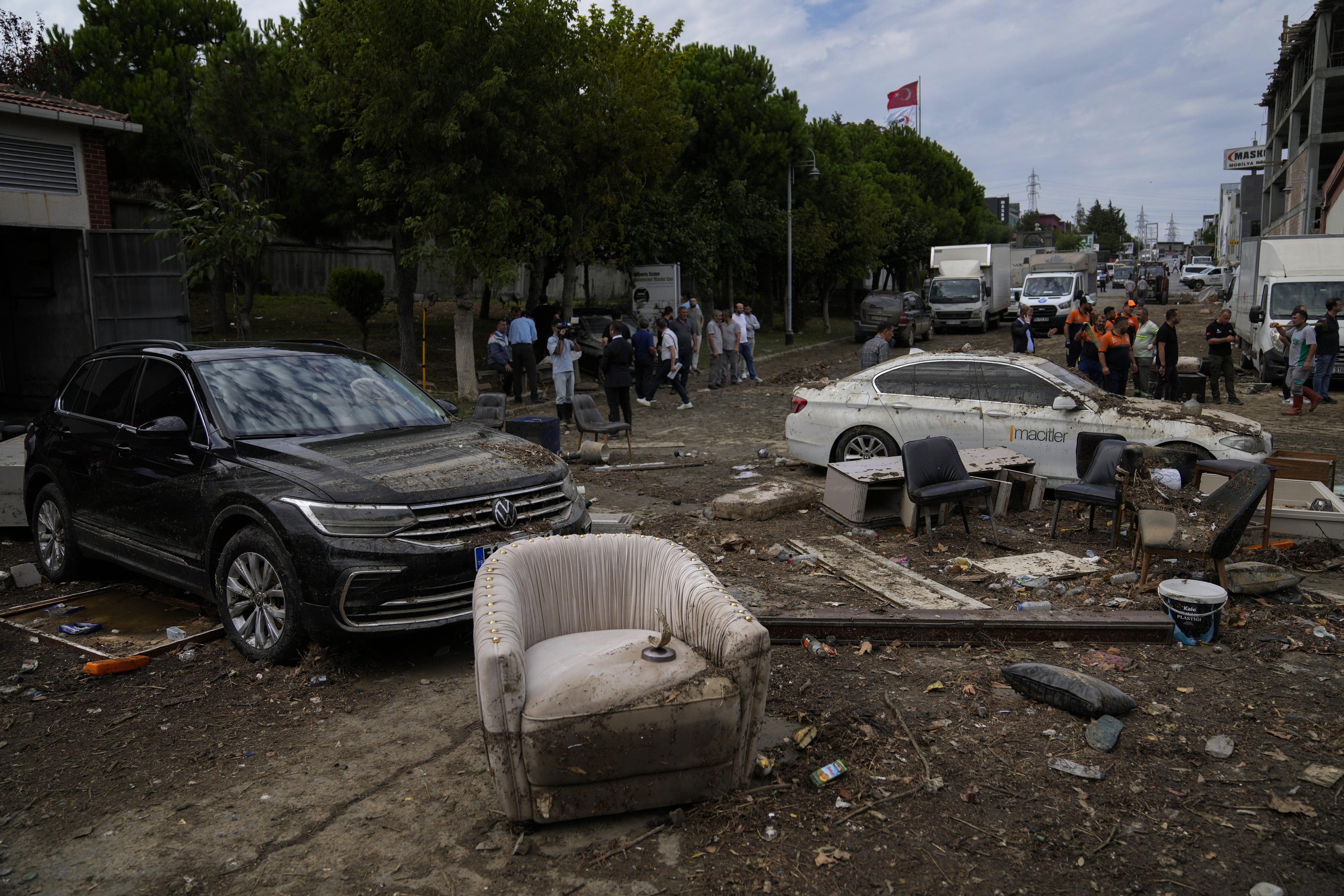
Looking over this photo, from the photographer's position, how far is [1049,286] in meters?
35.7

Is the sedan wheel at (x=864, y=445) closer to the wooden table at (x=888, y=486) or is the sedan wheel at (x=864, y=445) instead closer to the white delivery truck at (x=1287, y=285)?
the wooden table at (x=888, y=486)

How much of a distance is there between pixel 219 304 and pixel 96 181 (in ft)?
26.5

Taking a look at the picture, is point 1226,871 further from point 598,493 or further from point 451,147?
point 451,147

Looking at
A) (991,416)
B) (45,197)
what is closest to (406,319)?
(45,197)

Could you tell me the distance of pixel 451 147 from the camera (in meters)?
17.2

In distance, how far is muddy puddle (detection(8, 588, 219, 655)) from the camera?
6.07 m

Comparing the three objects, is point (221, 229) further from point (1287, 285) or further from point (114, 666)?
point (1287, 285)

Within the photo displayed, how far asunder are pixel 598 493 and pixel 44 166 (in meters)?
11.0

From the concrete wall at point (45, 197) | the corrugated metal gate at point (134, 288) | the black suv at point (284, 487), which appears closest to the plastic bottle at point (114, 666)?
the black suv at point (284, 487)

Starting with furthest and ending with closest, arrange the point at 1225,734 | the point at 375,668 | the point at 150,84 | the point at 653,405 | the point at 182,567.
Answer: the point at 150,84
the point at 653,405
the point at 182,567
the point at 375,668
the point at 1225,734

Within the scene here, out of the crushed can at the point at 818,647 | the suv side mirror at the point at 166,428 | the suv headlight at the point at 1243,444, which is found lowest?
the crushed can at the point at 818,647

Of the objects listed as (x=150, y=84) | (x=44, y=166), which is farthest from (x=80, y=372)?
(x=150, y=84)

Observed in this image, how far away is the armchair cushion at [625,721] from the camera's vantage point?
3.58 metres

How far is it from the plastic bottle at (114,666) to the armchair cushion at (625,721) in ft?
10.5
